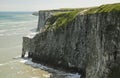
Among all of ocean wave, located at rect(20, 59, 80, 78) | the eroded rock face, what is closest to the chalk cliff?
the eroded rock face

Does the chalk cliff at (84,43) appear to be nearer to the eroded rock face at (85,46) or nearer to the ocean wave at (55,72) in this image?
the eroded rock face at (85,46)

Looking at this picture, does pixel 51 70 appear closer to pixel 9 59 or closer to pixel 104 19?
pixel 9 59

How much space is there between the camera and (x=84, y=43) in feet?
150

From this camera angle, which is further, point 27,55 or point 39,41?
point 27,55

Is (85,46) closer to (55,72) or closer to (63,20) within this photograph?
(55,72)

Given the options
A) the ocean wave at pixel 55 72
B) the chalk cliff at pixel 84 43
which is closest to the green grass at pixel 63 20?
the chalk cliff at pixel 84 43

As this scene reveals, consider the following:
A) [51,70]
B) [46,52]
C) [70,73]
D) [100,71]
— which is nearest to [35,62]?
[46,52]

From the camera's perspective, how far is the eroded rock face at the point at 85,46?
30484 millimetres

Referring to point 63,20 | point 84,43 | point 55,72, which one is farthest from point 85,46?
point 63,20

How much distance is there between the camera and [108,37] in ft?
102

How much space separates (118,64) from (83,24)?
1802cm

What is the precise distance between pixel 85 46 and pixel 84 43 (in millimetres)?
761

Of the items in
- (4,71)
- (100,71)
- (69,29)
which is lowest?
(4,71)

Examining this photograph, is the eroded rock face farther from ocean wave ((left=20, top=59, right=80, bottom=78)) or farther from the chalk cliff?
ocean wave ((left=20, top=59, right=80, bottom=78))
